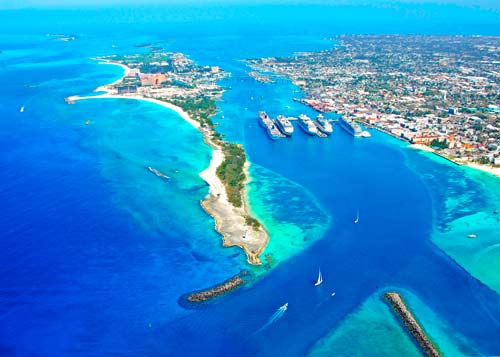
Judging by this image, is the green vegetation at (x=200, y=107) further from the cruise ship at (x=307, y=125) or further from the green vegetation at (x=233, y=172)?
the cruise ship at (x=307, y=125)

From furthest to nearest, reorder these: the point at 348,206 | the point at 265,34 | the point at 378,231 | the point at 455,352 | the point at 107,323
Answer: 1. the point at 265,34
2. the point at 348,206
3. the point at 378,231
4. the point at 107,323
5. the point at 455,352

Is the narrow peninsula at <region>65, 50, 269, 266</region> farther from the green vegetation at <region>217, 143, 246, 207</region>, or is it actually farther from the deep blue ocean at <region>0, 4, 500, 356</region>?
the deep blue ocean at <region>0, 4, 500, 356</region>

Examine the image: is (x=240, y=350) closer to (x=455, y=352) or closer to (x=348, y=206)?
(x=455, y=352)

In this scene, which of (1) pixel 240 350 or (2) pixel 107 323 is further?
(2) pixel 107 323

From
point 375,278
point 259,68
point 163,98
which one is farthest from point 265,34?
point 375,278

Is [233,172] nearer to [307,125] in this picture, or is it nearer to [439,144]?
[307,125]

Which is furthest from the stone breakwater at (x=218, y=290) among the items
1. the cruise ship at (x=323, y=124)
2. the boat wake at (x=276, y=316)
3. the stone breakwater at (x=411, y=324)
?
the cruise ship at (x=323, y=124)
